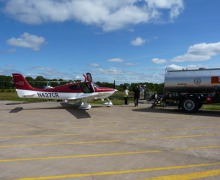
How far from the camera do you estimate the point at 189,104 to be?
17.1 meters

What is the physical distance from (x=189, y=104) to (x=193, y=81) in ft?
4.76

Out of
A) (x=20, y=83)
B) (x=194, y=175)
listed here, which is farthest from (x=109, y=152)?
(x=20, y=83)

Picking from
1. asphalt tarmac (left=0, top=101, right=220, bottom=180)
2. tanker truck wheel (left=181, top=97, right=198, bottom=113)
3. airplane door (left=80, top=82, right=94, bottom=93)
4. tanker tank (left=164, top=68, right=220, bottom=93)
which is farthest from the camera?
airplane door (left=80, top=82, right=94, bottom=93)

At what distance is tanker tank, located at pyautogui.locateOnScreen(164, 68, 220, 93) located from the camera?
1636 cm

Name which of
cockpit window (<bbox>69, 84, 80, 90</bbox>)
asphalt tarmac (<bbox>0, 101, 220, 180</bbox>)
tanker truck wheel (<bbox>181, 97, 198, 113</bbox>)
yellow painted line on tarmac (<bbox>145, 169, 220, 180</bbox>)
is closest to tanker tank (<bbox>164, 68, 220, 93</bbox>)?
tanker truck wheel (<bbox>181, 97, 198, 113</bbox>)

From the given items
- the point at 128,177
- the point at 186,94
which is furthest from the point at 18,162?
the point at 186,94

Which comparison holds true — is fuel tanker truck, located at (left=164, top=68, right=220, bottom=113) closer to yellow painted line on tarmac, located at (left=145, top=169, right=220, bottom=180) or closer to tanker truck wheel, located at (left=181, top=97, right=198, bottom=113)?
tanker truck wheel, located at (left=181, top=97, right=198, bottom=113)

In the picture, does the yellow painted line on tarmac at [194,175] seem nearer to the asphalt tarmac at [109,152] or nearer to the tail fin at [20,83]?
the asphalt tarmac at [109,152]

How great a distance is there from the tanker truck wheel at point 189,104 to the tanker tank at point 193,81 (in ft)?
1.87

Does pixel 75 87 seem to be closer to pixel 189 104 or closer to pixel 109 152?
pixel 189 104

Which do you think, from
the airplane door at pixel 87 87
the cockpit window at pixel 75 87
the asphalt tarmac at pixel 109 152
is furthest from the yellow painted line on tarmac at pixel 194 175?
the cockpit window at pixel 75 87

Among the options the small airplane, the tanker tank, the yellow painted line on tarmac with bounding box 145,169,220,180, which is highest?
the tanker tank

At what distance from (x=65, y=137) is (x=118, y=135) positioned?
1.83 meters

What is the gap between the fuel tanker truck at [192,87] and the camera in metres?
16.5
